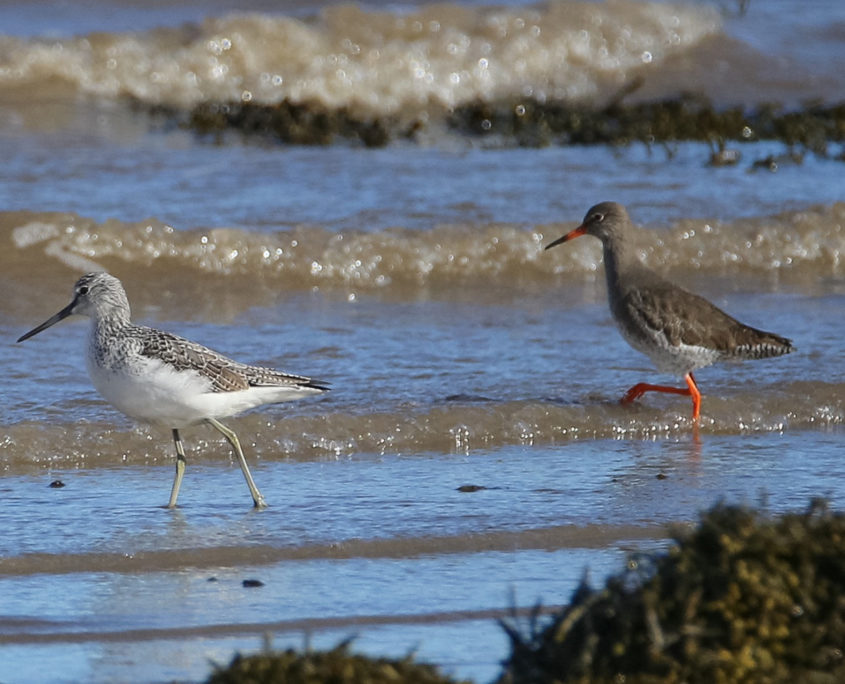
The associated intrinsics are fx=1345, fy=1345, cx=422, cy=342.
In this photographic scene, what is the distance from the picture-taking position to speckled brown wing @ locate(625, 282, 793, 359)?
23.4ft

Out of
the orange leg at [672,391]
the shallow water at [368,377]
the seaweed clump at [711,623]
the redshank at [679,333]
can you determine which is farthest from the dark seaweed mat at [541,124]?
the seaweed clump at [711,623]

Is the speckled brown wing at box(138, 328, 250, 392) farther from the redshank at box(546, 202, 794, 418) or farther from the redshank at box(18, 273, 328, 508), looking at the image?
the redshank at box(546, 202, 794, 418)

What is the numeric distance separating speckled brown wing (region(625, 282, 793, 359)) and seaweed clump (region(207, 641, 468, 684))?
4261 mm

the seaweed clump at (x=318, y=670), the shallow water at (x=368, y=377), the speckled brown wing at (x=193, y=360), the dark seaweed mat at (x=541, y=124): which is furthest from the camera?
the dark seaweed mat at (x=541, y=124)

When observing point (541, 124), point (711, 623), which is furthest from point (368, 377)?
point (541, 124)

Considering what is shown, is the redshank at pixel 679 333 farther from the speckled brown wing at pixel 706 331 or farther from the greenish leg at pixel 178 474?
the greenish leg at pixel 178 474

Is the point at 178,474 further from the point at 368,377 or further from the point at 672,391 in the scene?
the point at 672,391

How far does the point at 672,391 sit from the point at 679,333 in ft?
1.01

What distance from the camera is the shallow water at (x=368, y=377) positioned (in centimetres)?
452

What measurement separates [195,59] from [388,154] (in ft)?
10.3

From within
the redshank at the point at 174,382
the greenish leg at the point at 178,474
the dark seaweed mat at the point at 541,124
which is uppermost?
the dark seaweed mat at the point at 541,124

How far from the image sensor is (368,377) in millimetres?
7191

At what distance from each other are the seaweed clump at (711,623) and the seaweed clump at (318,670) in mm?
254

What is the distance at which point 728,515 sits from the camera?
3443 mm
